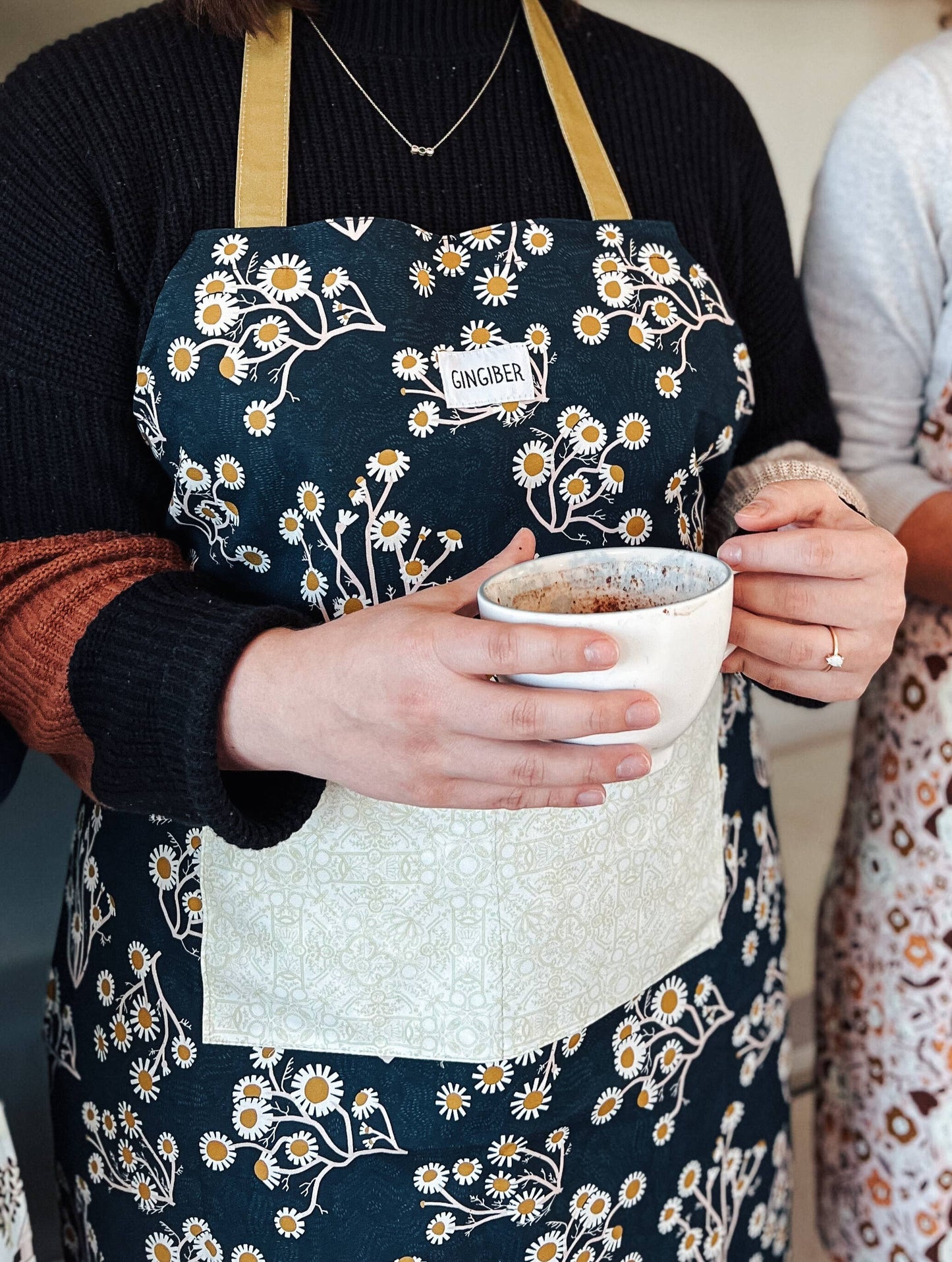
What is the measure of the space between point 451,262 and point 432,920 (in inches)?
14.6

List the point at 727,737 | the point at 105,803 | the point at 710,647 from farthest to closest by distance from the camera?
the point at 727,737
the point at 105,803
the point at 710,647

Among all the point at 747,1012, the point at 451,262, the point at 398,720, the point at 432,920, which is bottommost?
the point at 747,1012

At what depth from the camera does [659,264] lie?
28.2 inches

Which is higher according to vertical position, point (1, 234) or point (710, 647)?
point (1, 234)

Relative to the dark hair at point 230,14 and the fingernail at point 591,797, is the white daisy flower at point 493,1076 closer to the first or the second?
the fingernail at point 591,797

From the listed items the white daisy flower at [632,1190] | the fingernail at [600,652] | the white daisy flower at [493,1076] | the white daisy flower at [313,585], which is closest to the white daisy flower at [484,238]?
the white daisy flower at [313,585]

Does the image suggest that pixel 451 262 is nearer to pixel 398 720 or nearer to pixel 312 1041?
pixel 398 720

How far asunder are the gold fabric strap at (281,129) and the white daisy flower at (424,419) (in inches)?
5.3

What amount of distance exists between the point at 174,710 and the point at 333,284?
0.24 meters

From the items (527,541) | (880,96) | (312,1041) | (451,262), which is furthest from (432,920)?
(880,96)

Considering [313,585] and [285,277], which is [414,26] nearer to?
[285,277]

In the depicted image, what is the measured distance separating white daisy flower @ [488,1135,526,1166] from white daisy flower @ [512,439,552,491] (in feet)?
1.24

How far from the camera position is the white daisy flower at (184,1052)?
2.24 feet

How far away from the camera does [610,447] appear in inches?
26.7
